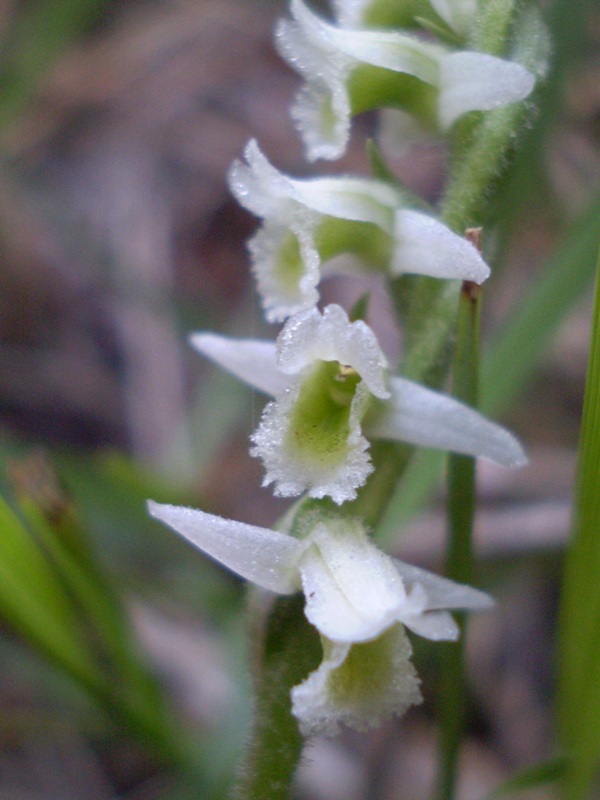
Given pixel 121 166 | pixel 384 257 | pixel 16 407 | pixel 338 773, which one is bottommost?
pixel 338 773

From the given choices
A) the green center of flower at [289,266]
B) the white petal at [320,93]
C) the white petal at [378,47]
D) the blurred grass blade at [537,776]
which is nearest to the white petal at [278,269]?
the green center of flower at [289,266]

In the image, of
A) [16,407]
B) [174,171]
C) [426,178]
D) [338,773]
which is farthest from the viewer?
[174,171]

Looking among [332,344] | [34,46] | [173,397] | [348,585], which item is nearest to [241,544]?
[348,585]

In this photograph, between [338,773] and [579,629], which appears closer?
[579,629]

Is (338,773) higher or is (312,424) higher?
(312,424)

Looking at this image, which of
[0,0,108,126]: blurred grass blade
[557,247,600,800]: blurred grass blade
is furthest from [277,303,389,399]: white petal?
[0,0,108,126]: blurred grass blade

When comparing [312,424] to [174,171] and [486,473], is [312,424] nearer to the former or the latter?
[486,473]

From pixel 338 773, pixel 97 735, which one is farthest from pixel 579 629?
pixel 97 735

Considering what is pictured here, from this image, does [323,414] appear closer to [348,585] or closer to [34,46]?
[348,585]
